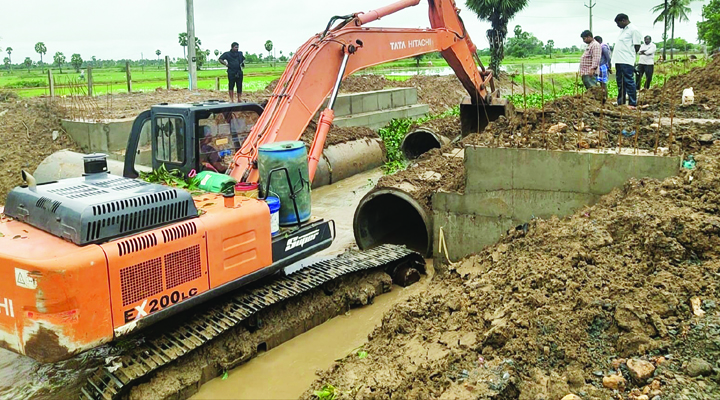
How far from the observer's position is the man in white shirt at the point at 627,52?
11312 millimetres

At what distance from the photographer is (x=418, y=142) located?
1655 centimetres

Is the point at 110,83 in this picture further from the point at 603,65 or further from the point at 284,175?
the point at 284,175

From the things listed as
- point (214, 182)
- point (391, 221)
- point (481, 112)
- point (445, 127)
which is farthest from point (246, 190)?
point (445, 127)

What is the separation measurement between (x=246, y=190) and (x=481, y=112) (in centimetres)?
804

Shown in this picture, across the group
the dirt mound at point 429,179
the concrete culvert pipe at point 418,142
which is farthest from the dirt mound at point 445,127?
the dirt mound at point 429,179

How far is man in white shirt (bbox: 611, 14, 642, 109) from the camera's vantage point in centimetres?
1131

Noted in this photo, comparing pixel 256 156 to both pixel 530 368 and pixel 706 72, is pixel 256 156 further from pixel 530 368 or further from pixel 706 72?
pixel 706 72

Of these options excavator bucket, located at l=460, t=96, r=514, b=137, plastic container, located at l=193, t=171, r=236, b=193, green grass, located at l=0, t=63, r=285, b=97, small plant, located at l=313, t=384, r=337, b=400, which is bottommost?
small plant, located at l=313, t=384, r=337, b=400

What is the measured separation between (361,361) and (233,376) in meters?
1.46

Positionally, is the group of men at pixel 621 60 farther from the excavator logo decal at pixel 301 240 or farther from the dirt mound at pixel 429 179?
the excavator logo decal at pixel 301 240

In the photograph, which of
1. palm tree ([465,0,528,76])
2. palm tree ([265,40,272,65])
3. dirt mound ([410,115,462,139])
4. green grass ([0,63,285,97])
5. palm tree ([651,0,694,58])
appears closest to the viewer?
dirt mound ([410,115,462,139])

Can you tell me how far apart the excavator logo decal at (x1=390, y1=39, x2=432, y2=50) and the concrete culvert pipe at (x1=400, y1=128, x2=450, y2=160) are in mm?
4758

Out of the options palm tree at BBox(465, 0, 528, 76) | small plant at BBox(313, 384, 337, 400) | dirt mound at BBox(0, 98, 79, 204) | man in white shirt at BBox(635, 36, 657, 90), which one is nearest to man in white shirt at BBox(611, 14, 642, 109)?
man in white shirt at BBox(635, 36, 657, 90)

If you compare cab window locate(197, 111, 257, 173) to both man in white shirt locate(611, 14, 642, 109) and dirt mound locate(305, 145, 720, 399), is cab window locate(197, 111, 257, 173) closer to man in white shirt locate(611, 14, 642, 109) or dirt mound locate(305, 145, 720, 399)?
dirt mound locate(305, 145, 720, 399)
